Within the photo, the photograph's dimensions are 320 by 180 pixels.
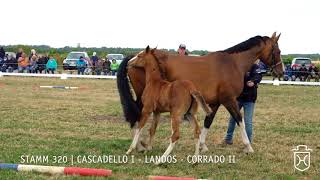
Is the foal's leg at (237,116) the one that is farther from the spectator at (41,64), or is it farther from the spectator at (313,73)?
the spectator at (41,64)

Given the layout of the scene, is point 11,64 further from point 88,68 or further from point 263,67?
point 263,67

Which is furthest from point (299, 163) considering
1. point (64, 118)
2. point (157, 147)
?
point (64, 118)

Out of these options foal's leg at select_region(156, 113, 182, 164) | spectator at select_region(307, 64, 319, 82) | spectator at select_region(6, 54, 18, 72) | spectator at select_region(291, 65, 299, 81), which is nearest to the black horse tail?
foal's leg at select_region(156, 113, 182, 164)

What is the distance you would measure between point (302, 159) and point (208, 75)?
201cm

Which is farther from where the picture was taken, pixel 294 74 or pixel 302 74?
pixel 302 74

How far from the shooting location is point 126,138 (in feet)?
32.2

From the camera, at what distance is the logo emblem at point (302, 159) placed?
300 inches

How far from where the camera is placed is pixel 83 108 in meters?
14.6

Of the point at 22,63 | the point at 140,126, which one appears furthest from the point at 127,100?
the point at 22,63

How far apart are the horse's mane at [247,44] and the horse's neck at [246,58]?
72 mm

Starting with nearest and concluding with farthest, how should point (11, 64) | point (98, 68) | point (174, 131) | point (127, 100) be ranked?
point (174, 131) < point (127, 100) < point (11, 64) < point (98, 68)

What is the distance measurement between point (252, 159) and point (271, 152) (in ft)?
2.50

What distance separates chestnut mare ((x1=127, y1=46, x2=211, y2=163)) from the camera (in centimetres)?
758

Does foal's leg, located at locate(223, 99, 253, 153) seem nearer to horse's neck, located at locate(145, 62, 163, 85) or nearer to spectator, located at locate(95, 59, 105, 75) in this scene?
horse's neck, located at locate(145, 62, 163, 85)
